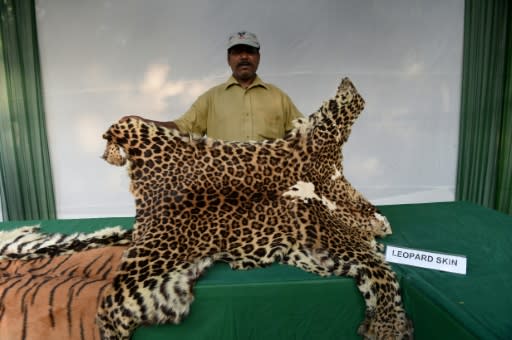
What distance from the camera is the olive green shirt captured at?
1.91 meters

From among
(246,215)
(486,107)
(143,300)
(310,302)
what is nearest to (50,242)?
(143,300)

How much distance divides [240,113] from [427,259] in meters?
1.21

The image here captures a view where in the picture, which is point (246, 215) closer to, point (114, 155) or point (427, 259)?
point (114, 155)

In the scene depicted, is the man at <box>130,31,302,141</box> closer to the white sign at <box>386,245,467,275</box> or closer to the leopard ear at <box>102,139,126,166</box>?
the leopard ear at <box>102,139,126,166</box>

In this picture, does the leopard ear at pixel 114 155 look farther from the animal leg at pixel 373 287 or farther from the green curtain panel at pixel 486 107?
the green curtain panel at pixel 486 107

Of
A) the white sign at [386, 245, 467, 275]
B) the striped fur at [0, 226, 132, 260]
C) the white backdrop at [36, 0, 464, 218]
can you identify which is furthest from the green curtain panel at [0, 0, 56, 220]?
the white sign at [386, 245, 467, 275]

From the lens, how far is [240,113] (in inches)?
75.0

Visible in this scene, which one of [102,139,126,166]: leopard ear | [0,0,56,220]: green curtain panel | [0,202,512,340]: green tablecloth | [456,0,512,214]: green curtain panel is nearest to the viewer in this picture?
[0,202,512,340]: green tablecloth

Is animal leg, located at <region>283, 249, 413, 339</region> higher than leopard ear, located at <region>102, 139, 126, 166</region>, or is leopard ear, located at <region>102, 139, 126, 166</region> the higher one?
leopard ear, located at <region>102, 139, 126, 166</region>

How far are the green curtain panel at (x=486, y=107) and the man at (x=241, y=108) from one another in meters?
1.85

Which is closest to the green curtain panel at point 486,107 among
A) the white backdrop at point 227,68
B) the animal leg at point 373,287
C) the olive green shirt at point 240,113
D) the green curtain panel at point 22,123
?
the white backdrop at point 227,68

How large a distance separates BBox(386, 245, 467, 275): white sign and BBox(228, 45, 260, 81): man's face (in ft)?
3.96

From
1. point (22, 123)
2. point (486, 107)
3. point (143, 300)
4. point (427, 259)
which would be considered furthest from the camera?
point (486, 107)

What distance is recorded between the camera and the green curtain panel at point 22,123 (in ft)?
8.34
